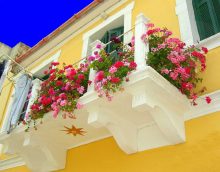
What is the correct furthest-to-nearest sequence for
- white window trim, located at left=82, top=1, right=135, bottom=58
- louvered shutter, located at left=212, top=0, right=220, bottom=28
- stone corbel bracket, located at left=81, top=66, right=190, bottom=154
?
white window trim, located at left=82, top=1, right=135, bottom=58, louvered shutter, located at left=212, top=0, right=220, bottom=28, stone corbel bracket, located at left=81, top=66, right=190, bottom=154

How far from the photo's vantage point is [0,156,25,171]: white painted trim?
7.49 metres

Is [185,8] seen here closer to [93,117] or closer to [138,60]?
[138,60]

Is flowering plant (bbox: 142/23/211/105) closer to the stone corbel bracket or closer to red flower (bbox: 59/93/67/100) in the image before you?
the stone corbel bracket

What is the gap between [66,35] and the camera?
379 inches

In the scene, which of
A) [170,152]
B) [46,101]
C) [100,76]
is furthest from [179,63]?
[46,101]

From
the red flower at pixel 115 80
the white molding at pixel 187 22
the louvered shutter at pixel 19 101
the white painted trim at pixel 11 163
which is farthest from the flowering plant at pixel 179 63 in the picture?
the white painted trim at pixel 11 163

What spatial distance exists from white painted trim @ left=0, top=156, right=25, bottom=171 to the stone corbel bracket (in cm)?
368

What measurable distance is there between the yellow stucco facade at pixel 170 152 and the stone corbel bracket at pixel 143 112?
16cm

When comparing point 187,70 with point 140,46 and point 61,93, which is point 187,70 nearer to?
point 140,46

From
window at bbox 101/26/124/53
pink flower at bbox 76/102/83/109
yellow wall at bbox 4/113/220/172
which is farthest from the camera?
window at bbox 101/26/124/53

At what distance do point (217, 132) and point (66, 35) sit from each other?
6694 mm

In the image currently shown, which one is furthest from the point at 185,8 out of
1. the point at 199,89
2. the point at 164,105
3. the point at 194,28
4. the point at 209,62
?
the point at 164,105

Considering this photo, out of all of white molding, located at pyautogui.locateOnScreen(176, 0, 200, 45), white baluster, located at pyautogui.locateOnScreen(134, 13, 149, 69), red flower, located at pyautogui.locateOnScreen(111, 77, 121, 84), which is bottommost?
red flower, located at pyautogui.locateOnScreen(111, 77, 121, 84)

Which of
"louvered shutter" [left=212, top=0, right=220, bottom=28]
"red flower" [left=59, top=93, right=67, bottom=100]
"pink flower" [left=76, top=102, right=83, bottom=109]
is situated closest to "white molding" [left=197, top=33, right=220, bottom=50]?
"louvered shutter" [left=212, top=0, right=220, bottom=28]
